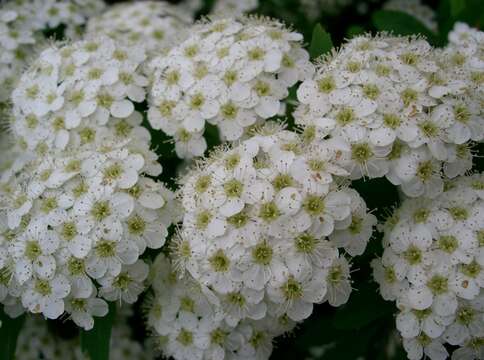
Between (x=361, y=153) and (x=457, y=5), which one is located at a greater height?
(x=361, y=153)

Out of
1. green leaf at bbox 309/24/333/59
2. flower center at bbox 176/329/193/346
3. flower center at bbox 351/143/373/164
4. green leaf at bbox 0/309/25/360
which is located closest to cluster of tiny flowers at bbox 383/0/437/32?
green leaf at bbox 309/24/333/59

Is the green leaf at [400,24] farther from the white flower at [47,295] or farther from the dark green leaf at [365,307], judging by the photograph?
the white flower at [47,295]

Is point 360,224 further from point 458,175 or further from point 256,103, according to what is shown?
point 256,103

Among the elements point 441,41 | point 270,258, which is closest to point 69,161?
point 270,258

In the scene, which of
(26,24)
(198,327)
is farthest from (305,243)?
(26,24)

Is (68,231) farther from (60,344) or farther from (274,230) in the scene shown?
(60,344)

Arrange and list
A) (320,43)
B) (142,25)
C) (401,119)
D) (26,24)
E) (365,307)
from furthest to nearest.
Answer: (142,25), (26,24), (320,43), (365,307), (401,119)

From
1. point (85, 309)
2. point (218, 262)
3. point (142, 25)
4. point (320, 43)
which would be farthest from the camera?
point (142, 25)
